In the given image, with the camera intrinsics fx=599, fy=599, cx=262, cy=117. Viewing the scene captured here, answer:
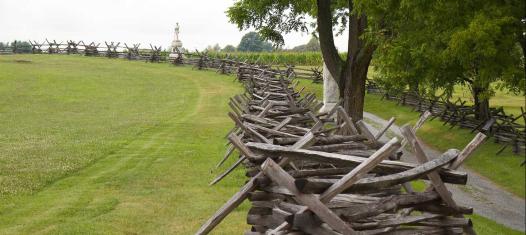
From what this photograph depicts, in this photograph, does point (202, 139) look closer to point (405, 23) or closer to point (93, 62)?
point (405, 23)

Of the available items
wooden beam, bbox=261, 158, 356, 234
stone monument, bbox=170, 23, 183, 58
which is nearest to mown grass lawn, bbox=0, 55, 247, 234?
wooden beam, bbox=261, 158, 356, 234

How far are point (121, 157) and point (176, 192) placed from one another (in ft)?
13.6

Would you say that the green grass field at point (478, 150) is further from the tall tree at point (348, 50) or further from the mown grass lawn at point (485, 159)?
the tall tree at point (348, 50)

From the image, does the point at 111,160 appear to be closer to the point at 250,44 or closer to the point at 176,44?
the point at 176,44

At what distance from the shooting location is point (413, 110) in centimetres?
3444

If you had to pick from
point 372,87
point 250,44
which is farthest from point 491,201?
point 250,44

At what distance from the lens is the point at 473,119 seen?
1086 inches

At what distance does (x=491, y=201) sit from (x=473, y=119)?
428 inches

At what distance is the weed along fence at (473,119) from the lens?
74.8ft

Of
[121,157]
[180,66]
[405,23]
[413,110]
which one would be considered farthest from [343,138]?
[180,66]

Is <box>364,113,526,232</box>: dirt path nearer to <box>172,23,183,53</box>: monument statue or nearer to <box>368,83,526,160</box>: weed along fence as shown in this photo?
<box>368,83,526,160</box>: weed along fence

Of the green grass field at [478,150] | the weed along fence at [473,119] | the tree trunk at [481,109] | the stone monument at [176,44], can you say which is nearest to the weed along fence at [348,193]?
the green grass field at [478,150]

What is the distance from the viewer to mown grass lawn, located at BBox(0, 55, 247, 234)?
1020cm

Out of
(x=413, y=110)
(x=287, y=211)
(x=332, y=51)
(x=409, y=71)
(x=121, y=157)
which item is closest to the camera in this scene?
(x=287, y=211)
